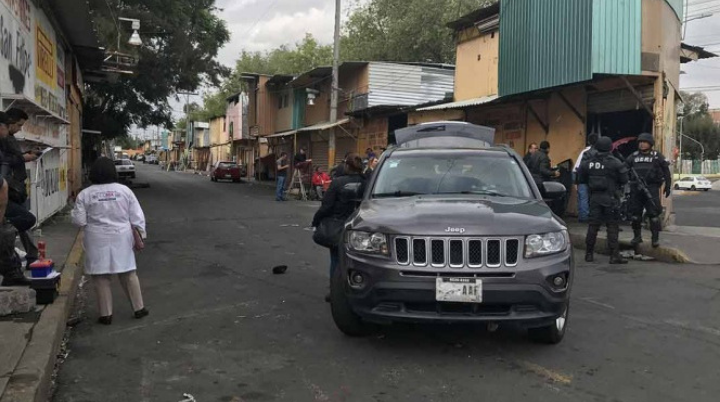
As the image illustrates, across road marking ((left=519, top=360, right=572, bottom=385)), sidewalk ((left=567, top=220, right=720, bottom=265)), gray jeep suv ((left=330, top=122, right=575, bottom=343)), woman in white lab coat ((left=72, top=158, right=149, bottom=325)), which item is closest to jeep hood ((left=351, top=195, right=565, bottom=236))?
gray jeep suv ((left=330, top=122, right=575, bottom=343))

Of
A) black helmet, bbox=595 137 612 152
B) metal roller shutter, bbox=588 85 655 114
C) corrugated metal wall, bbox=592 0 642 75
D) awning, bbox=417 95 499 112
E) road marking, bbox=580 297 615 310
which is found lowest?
road marking, bbox=580 297 615 310

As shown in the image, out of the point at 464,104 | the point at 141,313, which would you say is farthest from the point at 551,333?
the point at 464,104

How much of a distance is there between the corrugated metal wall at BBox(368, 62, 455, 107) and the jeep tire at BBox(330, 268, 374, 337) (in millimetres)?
22589

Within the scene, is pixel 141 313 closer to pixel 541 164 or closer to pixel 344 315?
pixel 344 315

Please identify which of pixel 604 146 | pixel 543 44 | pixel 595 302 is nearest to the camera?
pixel 595 302

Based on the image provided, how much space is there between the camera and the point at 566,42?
520 inches

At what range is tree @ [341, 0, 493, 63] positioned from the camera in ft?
129

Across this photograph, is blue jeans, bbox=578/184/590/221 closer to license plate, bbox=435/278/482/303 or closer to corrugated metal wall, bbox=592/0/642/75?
corrugated metal wall, bbox=592/0/642/75

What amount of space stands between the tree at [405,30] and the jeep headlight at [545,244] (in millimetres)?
34845

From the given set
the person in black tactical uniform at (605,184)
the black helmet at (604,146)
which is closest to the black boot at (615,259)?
the person in black tactical uniform at (605,184)

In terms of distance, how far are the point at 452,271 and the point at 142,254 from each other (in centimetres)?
668

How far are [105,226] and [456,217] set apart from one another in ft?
10.3

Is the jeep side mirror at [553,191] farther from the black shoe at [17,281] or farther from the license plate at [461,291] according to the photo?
the black shoe at [17,281]

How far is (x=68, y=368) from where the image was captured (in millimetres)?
4570
